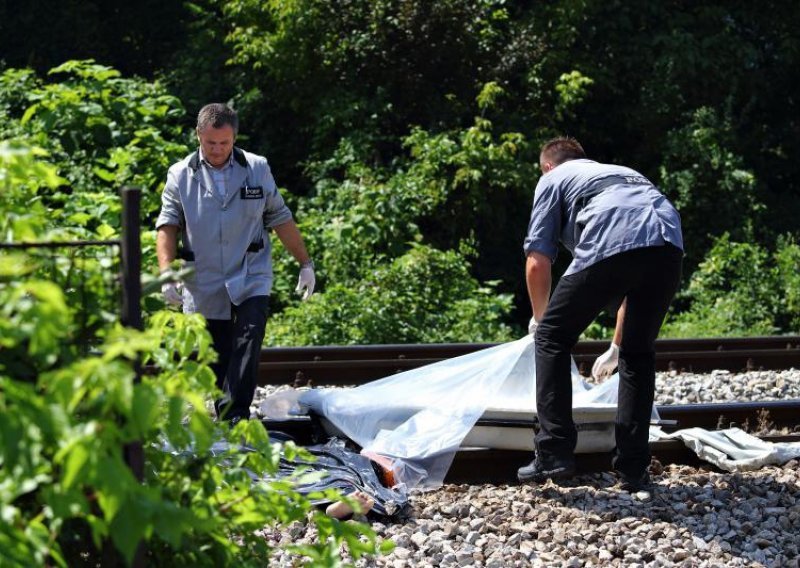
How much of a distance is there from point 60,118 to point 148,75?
26.1 ft

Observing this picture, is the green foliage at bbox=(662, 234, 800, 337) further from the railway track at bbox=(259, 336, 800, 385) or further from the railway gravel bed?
the railway gravel bed

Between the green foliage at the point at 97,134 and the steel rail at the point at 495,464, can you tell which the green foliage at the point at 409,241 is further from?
the steel rail at the point at 495,464

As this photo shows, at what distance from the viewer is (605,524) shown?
5.21 meters

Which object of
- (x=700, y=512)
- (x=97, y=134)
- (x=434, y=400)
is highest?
(x=97, y=134)

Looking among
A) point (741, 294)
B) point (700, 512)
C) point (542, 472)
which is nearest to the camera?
point (700, 512)

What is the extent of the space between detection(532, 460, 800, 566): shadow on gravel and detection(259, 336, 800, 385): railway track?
3244 mm

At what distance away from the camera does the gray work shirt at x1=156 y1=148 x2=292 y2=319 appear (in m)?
6.07

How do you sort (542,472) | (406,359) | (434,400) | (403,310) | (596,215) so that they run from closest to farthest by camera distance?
(596,215) → (542,472) → (434,400) → (406,359) → (403,310)

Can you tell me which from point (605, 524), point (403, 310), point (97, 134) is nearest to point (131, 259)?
point (605, 524)

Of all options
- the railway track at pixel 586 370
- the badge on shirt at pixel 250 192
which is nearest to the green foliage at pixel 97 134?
the railway track at pixel 586 370

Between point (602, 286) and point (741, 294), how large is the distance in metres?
8.66

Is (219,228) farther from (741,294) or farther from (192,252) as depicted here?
(741,294)

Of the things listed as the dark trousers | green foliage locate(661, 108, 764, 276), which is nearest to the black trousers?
the dark trousers

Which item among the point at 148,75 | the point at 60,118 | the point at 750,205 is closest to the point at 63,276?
the point at 60,118
